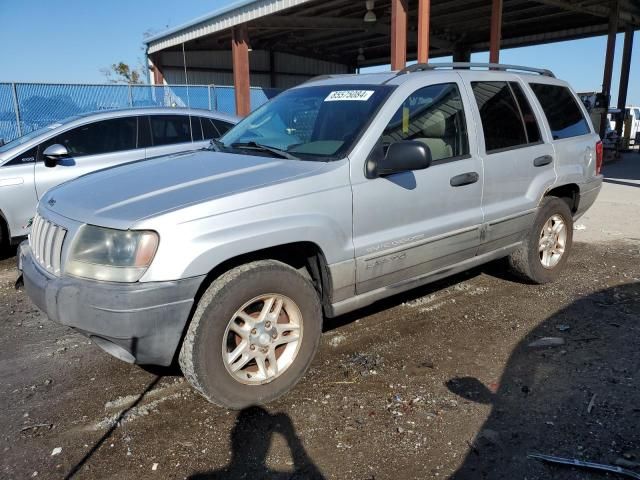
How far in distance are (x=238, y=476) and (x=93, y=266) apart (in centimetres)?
122

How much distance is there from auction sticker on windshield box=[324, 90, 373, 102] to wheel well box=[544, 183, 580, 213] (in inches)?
91.2

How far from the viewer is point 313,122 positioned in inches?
144

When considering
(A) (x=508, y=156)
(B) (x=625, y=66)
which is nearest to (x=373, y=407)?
(A) (x=508, y=156)

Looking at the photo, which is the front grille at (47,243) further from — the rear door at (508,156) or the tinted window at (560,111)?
the tinted window at (560,111)

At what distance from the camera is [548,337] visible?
3.86 m

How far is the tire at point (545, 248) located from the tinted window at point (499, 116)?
2.49 feet

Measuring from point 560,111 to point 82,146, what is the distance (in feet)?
17.1

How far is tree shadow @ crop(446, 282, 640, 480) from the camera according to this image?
2496 millimetres

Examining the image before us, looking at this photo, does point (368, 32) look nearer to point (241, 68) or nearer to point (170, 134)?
point (241, 68)

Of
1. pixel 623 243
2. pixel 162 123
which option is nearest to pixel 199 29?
pixel 162 123

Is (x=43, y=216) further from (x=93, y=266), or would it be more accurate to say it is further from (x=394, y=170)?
(x=394, y=170)

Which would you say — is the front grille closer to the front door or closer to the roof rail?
the front door

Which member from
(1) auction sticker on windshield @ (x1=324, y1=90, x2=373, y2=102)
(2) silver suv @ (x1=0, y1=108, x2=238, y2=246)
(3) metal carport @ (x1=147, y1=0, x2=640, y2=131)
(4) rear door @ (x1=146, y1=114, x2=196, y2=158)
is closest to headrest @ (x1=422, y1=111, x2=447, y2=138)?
(1) auction sticker on windshield @ (x1=324, y1=90, x2=373, y2=102)

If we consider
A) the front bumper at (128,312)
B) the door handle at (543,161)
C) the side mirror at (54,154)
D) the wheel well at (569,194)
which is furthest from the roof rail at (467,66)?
the side mirror at (54,154)
